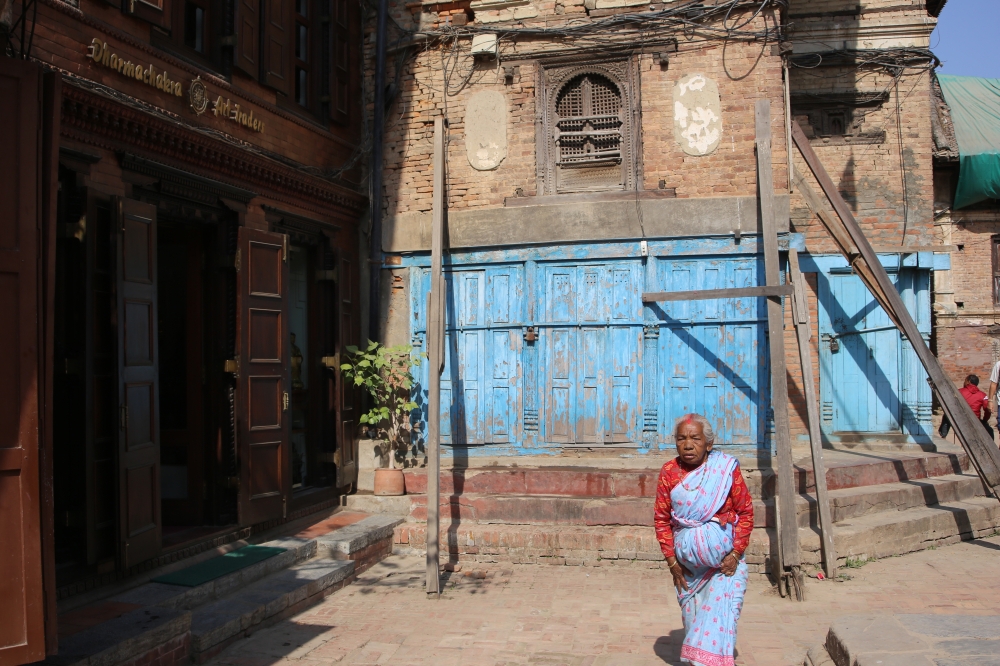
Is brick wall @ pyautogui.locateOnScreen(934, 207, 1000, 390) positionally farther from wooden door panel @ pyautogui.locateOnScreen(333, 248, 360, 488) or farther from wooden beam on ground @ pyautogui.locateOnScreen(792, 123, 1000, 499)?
wooden door panel @ pyautogui.locateOnScreen(333, 248, 360, 488)

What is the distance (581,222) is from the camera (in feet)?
29.4

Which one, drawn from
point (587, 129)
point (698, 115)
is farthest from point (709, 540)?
point (587, 129)

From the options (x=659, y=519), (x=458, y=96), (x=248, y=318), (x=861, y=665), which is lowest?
(x=861, y=665)

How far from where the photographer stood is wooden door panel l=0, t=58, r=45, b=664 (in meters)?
3.63

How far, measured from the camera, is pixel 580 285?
29.4 feet

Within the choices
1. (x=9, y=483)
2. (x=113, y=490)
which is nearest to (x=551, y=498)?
(x=113, y=490)

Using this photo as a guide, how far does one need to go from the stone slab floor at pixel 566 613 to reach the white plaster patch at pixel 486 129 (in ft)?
14.9

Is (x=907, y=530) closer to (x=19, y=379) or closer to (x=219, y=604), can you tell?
(x=219, y=604)

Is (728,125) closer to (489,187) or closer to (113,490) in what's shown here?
(489,187)

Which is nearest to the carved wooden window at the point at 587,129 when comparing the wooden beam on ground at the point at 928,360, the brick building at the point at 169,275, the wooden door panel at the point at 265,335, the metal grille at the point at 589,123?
the metal grille at the point at 589,123

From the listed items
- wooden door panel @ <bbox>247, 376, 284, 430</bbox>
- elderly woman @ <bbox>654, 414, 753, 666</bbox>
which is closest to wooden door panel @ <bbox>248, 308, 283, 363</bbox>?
wooden door panel @ <bbox>247, 376, 284, 430</bbox>

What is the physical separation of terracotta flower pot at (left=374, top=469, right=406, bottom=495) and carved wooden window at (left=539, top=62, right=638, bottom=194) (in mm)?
3573

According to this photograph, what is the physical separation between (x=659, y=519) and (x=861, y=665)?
1231 mm

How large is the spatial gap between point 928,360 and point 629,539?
342 centimetres
